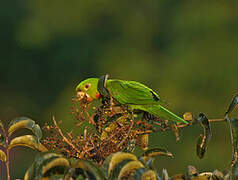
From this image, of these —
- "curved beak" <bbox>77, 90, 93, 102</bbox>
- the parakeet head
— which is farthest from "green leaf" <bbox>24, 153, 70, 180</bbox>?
the parakeet head

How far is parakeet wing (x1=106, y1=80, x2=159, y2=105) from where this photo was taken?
157 cm

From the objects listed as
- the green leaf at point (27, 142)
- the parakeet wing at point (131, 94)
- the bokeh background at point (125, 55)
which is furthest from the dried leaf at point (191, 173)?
the bokeh background at point (125, 55)

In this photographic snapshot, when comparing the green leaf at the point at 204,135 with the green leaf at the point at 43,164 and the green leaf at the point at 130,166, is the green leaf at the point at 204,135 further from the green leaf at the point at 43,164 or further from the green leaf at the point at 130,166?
the green leaf at the point at 43,164

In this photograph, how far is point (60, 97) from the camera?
802cm

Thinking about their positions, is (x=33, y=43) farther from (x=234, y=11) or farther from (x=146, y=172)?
(x=146, y=172)

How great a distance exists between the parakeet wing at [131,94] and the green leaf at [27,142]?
49cm

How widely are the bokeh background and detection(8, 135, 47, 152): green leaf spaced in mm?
5963

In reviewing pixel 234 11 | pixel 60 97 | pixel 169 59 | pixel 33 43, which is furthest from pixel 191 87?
pixel 33 43

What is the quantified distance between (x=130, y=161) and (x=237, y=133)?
1.27 feet

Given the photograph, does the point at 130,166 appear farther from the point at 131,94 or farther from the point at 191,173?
the point at 131,94

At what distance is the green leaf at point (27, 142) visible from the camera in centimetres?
109

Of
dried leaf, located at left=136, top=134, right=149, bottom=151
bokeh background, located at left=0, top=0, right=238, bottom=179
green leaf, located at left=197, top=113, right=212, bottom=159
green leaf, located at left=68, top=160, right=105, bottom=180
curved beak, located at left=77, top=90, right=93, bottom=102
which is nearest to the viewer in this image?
green leaf, located at left=68, top=160, right=105, bottom=180

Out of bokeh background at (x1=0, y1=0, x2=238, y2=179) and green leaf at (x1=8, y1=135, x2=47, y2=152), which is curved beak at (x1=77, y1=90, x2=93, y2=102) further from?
bokeh background at (x1=0, y1=0, x2=238, y2=179)

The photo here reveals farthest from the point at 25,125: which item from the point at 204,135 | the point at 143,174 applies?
the point at 204,135
